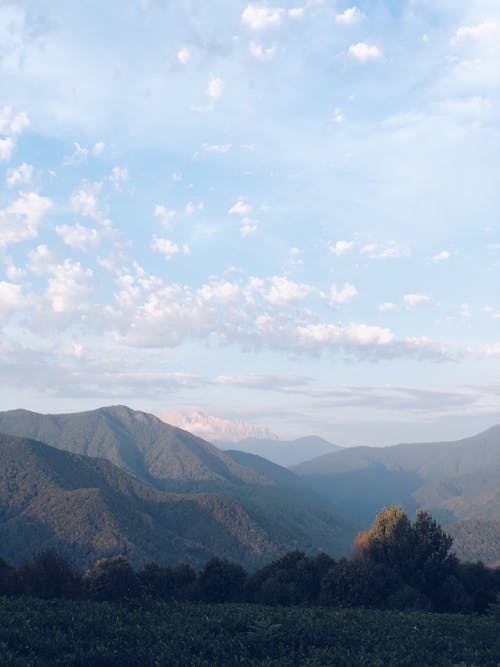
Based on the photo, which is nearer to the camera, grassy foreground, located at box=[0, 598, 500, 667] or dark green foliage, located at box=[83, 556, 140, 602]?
grassy foreground, located at box=[0, 598, 500, 667]

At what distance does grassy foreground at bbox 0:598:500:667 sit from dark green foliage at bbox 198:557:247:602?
1184 inches

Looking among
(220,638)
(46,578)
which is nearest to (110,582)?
(46,578)

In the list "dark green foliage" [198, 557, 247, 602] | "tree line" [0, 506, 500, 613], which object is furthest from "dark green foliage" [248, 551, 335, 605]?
"dark green foliage" [198, 557, 247, 602]

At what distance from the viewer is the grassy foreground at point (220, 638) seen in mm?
23172

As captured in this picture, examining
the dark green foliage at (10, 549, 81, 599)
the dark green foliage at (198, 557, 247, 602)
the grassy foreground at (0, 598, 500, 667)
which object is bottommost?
the dark green foliage at (198, 557, 247, 602)

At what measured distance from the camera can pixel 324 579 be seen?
5772cm

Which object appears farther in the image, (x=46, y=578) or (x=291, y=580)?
(x=291, y=580)

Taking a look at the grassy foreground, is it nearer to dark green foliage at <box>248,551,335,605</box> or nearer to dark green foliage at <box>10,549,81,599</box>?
dark green foliage at <box>10,549,81,599</box>

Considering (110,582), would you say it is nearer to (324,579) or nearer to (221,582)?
(221,582)

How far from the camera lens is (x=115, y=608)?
104 feet

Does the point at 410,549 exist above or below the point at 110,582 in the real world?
below

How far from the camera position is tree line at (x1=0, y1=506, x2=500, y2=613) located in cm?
5278

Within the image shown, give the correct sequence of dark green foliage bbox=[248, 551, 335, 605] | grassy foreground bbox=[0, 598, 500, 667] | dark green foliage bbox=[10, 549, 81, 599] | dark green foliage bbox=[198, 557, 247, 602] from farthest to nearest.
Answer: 1. dark green foliage bbox=[198, 557, 247, 602]
2. dark green foliage bbox=[248, 551, 335, 605]
3. dark green foliage bbox=[10, 549, 81, 599]
4. grassy foreground bbox=[0, 598, 500, 667]

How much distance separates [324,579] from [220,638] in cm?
3403
